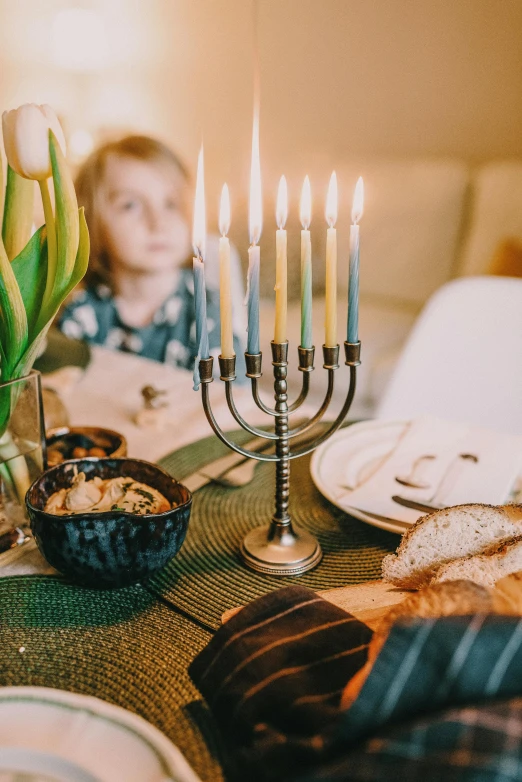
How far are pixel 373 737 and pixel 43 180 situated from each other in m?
0.56

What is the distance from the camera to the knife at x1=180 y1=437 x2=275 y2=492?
86cm

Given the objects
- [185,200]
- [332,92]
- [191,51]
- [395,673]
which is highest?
[191,51]

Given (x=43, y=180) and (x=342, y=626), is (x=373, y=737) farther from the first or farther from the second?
(x=43, y=180)

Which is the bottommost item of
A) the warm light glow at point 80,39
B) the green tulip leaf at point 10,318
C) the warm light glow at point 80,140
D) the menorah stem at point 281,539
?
the menorah stem at point 281,539

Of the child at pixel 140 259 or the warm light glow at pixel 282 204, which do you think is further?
the child at pixel 140 259

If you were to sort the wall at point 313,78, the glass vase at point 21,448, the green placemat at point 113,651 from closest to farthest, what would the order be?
the green placemat at point 113,651, the glass vase at point 21,448, the wall at point 313,78

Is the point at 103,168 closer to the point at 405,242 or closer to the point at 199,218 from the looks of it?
the point at 405,242

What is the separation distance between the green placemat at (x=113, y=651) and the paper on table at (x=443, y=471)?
28 cm

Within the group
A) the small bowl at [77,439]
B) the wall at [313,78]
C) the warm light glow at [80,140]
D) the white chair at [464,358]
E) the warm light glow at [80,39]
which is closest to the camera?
the small bowl at [77,439]

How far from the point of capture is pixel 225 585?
0.67 m

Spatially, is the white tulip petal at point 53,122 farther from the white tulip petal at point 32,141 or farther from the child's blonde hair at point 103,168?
the child's blonde hair at point 103,168

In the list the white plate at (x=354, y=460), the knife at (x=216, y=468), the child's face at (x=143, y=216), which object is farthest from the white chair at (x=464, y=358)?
the child's face at (x=143, y=216)

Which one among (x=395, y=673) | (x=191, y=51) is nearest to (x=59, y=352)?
(x=395, y=673)

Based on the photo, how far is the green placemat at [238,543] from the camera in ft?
2.15
